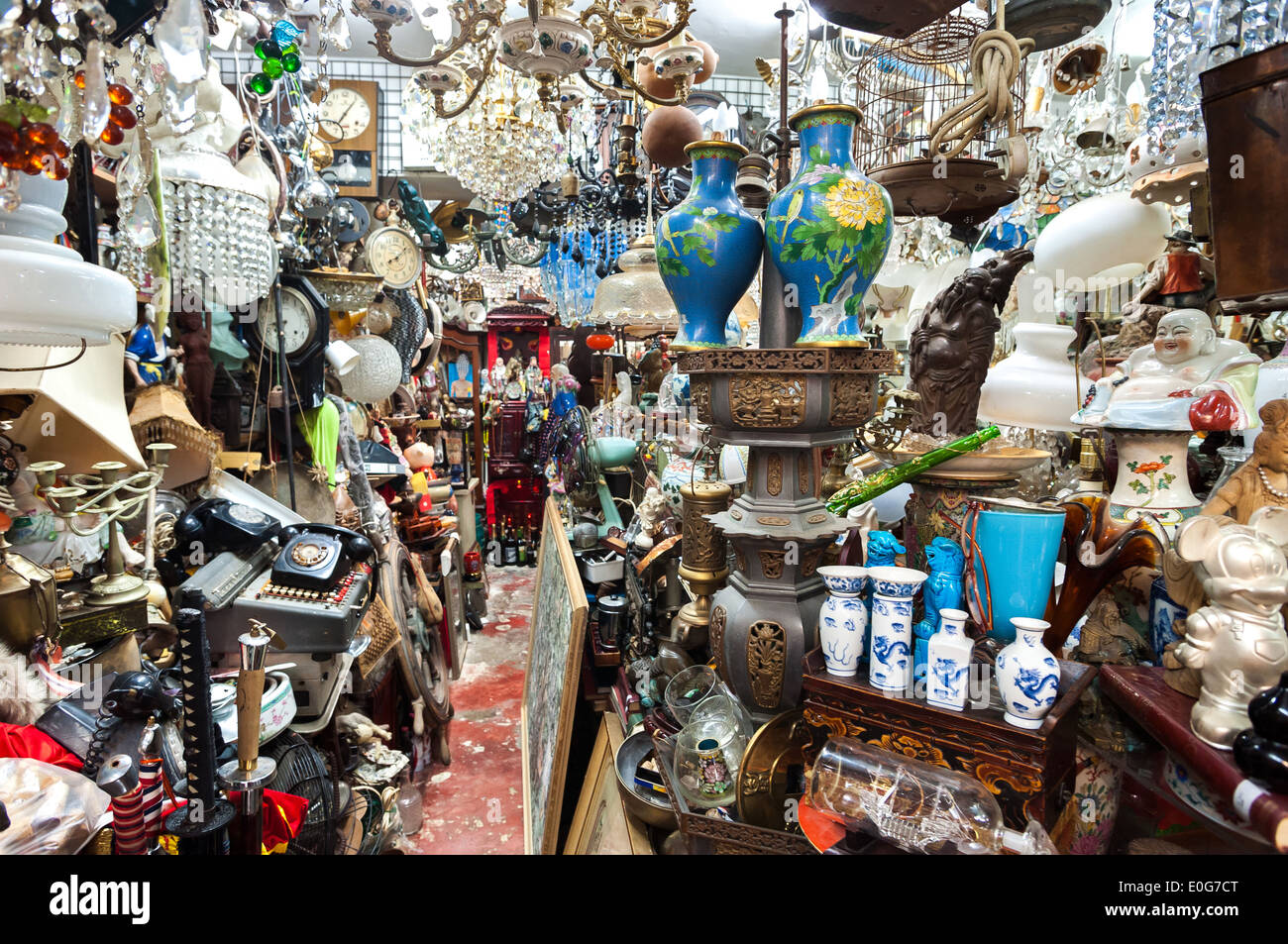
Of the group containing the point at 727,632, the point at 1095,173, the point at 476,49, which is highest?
the point at 476,49

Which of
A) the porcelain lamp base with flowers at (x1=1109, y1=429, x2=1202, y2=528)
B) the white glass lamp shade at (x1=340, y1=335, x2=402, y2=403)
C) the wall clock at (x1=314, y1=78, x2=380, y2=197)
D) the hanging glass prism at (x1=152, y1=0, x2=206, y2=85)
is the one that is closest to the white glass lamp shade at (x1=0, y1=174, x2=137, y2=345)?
the hanging glass prism at (x1=152, y1=0, x2=206, y2=85)

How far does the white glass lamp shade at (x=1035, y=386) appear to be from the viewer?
143cm

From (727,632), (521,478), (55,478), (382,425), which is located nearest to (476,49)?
(55,478)

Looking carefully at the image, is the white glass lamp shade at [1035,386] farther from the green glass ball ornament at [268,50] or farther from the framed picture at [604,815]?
the green glass ball ornament at [268,50]

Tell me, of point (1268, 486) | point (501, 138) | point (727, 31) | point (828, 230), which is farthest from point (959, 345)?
point (727, 31)

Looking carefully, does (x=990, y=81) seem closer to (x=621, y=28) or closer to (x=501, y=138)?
(x=621, y=28)

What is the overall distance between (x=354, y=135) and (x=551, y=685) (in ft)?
11.2

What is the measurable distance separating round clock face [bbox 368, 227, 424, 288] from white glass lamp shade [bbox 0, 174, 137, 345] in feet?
10.4

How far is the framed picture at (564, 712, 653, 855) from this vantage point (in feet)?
5.82

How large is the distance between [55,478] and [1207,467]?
107 inches

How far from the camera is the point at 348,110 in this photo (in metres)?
3.95
